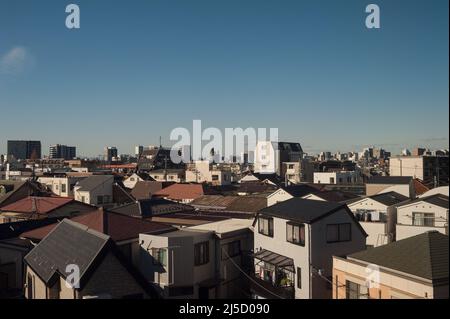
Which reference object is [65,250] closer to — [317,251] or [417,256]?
[317,251]

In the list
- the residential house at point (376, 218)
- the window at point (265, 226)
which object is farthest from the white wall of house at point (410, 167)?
the window at point (265, 226)

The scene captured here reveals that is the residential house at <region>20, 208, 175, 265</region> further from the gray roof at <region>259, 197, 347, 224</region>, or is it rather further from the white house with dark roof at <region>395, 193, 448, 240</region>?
the white house with dark roof at <region>395, 193, 448, 240</region>

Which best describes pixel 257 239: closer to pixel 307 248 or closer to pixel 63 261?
pixel 307 248

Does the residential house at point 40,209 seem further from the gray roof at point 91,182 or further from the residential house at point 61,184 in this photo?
the residential house at point 61,184

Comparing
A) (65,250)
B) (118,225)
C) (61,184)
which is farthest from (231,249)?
(61,184)
